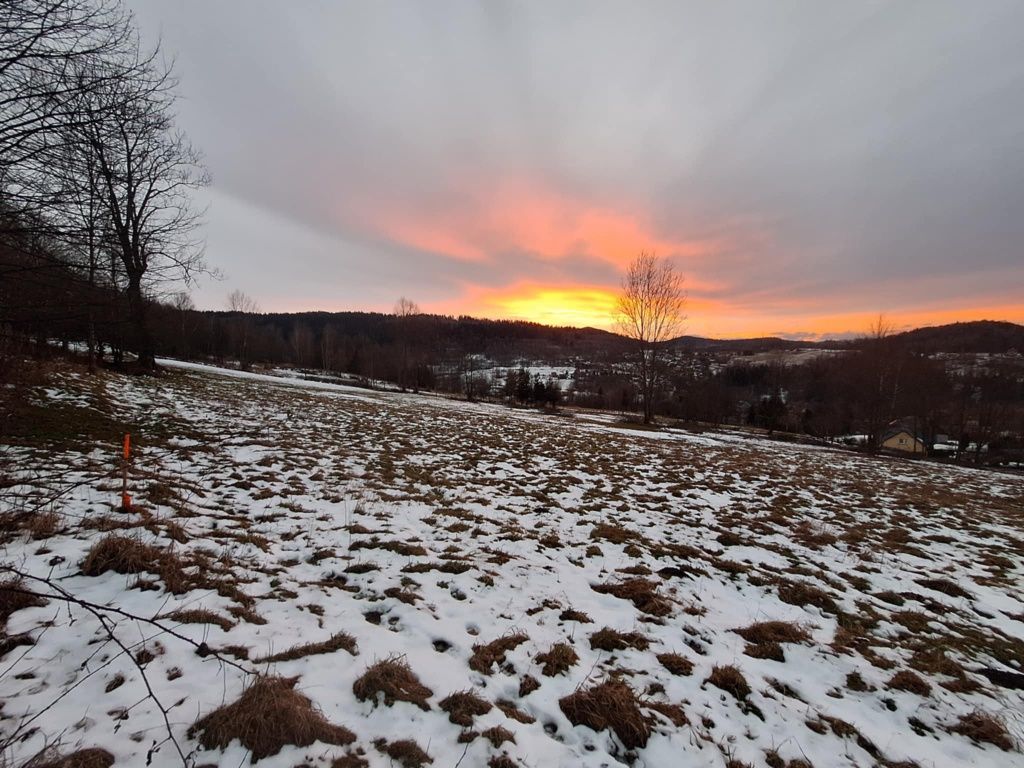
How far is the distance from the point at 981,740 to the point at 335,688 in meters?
5.12

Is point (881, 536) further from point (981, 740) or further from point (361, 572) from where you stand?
point (361, 572)

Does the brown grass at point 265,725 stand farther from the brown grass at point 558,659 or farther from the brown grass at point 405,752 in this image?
the brown grass at point 558,659

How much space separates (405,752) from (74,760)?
1764 millimetres

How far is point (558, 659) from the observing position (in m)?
3.62

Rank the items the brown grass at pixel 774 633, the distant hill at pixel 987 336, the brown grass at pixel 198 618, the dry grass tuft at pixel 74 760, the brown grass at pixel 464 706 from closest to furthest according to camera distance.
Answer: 1. the dry grass tuft at pixel 74 760
2. the brown grass at pixel 464 706
3. the brown grass at pixel 198 618
4. the brown grass at pixel 774 633
5. the distant hill at pixel 987 336

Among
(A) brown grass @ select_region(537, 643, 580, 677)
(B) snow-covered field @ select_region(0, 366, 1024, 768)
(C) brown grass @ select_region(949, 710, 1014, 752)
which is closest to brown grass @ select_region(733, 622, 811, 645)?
(B) snow-covered field @ select_region(0, 366, 1024, 768)

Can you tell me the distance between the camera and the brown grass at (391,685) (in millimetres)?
2979

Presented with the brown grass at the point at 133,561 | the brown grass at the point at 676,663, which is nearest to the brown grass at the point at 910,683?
the brown grass at the point at 676,663

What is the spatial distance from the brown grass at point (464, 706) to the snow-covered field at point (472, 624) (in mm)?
23

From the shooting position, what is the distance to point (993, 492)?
14570 mm

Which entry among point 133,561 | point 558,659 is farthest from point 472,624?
point 133,561

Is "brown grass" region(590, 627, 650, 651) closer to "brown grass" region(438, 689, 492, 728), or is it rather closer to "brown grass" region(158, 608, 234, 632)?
"brown grass" region(438, 689, 492, 728)

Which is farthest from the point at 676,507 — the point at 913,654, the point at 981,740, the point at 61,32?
the point at 61,32

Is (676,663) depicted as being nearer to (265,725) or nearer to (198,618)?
(265,725)
